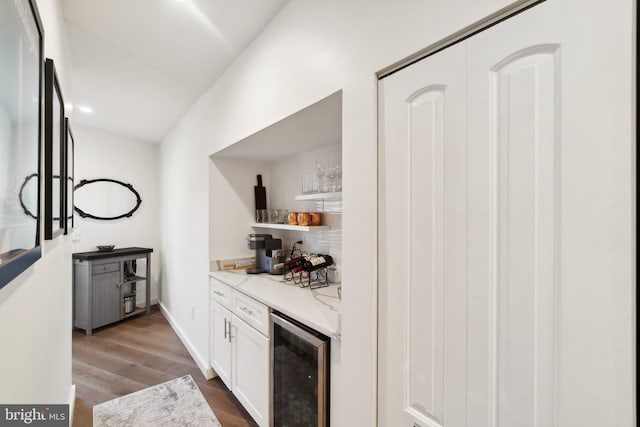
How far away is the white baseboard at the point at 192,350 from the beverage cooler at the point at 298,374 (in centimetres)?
109

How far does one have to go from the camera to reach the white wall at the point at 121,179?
3926mm

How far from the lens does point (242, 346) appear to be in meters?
2.03

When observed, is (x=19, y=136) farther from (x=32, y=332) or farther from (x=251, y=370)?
(x=251, y=370)

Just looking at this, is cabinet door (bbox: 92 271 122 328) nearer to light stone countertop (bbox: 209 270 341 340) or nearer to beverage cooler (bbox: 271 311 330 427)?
light stone countertop (bbox: 209 270 341 340)

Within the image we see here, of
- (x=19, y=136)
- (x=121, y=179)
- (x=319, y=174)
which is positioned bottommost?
(x=19, y=136)

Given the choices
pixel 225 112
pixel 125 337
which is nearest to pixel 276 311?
pixel 225 112

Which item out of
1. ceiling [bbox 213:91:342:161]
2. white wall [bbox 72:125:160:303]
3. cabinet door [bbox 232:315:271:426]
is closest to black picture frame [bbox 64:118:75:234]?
ceiling [bbox 213:91:342:161]

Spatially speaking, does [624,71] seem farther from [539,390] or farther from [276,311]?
[276,311]

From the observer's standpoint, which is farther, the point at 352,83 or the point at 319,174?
the point at 319,174

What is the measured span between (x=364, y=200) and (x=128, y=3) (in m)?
1.80

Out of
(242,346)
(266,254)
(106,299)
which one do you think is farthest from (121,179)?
(242,346)

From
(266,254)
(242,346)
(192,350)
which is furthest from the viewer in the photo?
(192,350)

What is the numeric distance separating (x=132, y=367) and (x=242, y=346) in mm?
1489

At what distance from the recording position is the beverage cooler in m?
1.35
